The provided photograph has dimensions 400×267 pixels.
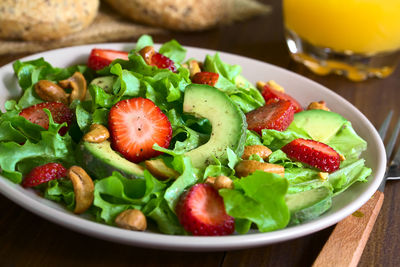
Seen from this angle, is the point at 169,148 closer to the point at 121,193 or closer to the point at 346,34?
the point at 121,193

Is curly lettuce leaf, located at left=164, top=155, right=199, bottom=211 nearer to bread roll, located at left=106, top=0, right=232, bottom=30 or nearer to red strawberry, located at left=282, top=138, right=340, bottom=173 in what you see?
red strawberry, located at left=282, top=138, right=340, bottom=173

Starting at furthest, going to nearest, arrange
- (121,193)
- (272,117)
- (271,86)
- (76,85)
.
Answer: (271,86)
(76,85)
(272,117)
(121,193)

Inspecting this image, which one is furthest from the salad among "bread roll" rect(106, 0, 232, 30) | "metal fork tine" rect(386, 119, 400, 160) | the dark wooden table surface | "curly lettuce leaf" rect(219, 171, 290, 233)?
"bread roll" rect(106, 0, 232, 30)

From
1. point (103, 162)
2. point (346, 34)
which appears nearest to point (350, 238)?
point (103, 162)

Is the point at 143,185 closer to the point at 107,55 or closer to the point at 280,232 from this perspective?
the point at 280,232

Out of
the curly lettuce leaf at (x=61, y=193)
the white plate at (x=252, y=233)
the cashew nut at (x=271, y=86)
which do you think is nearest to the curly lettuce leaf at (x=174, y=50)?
the white plate at (x=252, y=233)

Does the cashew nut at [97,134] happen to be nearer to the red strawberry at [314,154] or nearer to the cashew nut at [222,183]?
the cashew nut at [222,183]
